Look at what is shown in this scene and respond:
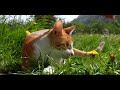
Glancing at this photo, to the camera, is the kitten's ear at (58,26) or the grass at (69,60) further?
the kitten's ear at (58,26)

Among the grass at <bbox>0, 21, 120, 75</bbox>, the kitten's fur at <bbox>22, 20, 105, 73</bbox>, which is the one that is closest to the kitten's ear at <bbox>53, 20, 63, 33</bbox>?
the kitten's fur at <bbox>22, 20, 105, 73</bbox>

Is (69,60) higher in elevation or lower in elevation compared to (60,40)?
lower

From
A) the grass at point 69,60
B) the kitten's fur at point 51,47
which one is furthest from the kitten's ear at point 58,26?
the grass at point 69,60

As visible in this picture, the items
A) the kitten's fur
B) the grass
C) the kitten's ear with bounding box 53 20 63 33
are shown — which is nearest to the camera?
the grass

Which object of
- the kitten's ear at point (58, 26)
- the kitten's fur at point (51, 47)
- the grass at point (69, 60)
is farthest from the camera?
the kitten's fur at point (51, 47)

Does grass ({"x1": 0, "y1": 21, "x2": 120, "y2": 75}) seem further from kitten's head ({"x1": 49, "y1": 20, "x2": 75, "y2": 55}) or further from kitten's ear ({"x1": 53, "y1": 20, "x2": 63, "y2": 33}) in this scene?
kitten's ear ({"x1": 53, "y1": 20, "x2": 63, "y2": 33})

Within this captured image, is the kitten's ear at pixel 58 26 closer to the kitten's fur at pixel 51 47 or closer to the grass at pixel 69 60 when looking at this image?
the kitten's fur at pixel 51 47

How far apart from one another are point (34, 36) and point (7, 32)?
606 millimetres

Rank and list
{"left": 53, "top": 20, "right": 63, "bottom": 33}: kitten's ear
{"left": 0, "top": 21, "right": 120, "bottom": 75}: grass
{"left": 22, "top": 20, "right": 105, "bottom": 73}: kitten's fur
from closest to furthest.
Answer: {"left": 0, "top": 21, "right": 120, "bottom": 75}: grass
{"left": 53, "top": 20, "right": 63, "bottom": 33}: kitten's ear
{"left": 22, "top": 20, "right": 105, "bottom": 73}: kitten's fur

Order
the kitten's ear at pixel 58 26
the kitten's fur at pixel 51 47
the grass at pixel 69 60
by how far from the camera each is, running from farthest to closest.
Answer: the kitten's fur at pixel 51 47, the kitten's ear at pixel 58 26, the grass at pixel 69 60

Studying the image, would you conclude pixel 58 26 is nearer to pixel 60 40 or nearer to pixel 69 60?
pixel 60 40

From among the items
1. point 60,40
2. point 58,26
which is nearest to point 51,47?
point 60,40
